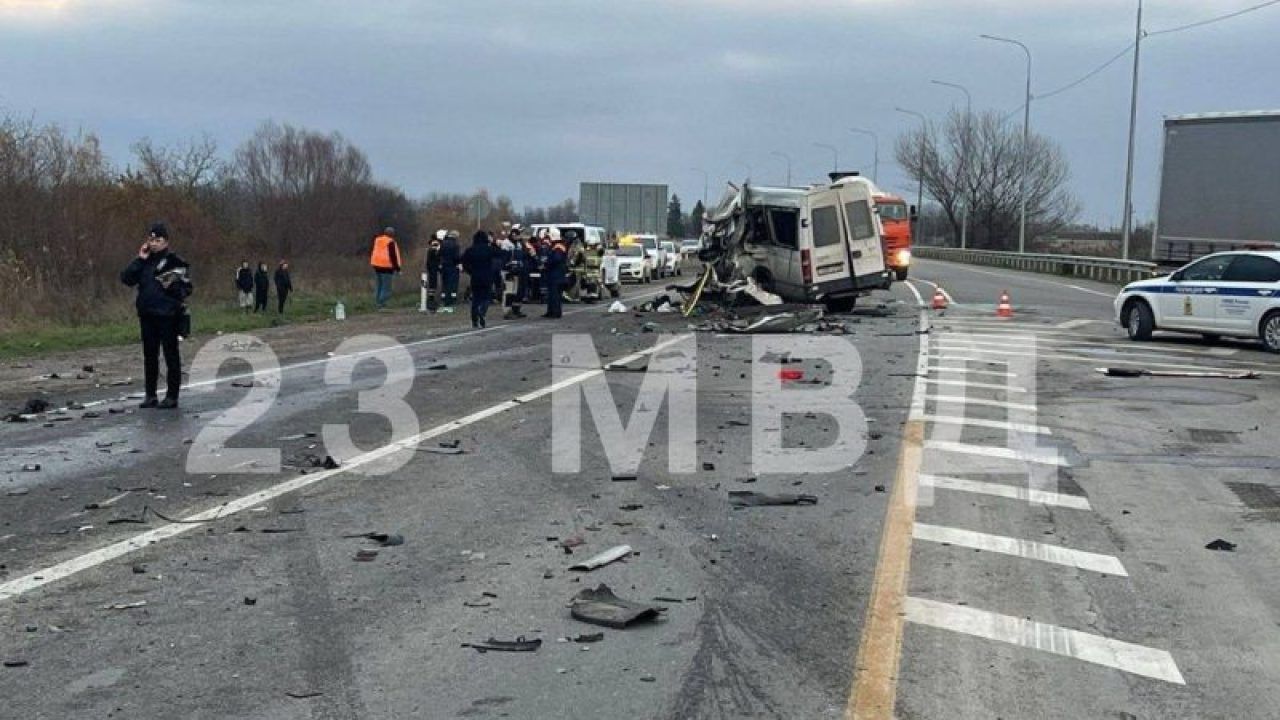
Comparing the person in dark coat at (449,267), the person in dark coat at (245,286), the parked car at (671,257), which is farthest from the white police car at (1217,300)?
the parked car at (671,257)

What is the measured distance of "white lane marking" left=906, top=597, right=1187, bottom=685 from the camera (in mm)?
5164

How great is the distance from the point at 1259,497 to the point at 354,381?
9709 millimetres

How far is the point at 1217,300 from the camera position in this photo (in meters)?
19.3

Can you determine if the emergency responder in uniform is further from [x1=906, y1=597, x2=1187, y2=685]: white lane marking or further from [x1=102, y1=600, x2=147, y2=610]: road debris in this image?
[x1=906, y1=597, x2=1187, y2=685]: white lane marking

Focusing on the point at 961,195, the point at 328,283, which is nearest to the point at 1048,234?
the point at 961,195

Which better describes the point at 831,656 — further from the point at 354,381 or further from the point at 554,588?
the point at 354,381

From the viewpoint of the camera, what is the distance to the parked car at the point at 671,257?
55.4 meters

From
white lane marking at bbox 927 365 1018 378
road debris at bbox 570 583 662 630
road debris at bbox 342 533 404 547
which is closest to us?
road debris at bbox 570 583 662 630

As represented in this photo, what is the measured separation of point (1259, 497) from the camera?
28.2ft

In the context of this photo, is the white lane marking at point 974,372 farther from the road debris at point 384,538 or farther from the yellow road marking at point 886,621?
the road debris at point 384,538

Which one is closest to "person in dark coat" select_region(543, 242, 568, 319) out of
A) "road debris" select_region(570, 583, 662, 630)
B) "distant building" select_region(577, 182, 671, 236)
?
"road debris" select_region(570, 583, 662, 630)

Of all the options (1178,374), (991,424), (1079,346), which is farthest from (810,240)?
(991,424)

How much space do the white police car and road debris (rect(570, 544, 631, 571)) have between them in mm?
15105

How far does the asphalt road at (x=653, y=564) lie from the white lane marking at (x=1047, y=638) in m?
0.02
